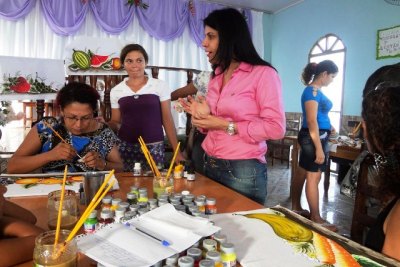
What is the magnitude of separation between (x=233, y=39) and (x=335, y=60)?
461 cm

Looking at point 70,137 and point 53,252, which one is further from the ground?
point 70,137

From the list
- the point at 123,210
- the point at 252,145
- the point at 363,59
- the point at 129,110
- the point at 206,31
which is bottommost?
the point at 123,210

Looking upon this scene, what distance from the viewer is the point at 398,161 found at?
852 mm

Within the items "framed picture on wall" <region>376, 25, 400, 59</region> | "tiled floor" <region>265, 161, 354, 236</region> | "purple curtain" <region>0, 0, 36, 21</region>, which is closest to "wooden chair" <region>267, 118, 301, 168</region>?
"tiled floor" <region>265, 161, 354, 236</region>

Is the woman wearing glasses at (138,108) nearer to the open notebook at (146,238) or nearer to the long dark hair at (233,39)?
the long dark hair at (233,39)

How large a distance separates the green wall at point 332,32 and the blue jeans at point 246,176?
399cm

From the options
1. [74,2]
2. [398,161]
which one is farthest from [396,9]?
[74,2]

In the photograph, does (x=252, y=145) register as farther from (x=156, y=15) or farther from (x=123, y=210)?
(x=156, y=15)

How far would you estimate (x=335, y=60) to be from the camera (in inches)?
208

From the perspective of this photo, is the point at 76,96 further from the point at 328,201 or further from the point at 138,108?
the point at 328,201

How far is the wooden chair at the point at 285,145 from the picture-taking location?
18.6 ft

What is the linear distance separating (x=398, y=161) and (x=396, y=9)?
440cm

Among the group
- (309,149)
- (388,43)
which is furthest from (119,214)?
(388,43)

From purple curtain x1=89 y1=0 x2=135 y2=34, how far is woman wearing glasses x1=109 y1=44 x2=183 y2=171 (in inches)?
133
